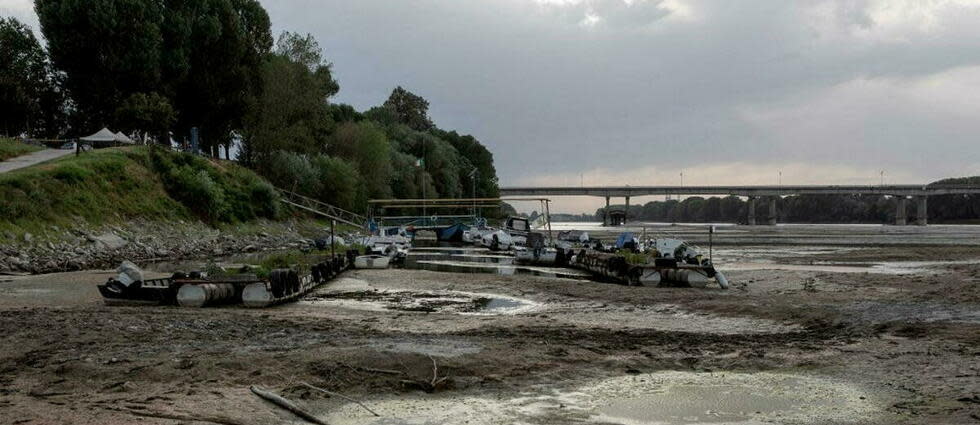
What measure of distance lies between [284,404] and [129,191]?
155 ft

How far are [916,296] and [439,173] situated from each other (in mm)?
96109

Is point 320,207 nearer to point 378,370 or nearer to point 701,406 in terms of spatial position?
point 378,370

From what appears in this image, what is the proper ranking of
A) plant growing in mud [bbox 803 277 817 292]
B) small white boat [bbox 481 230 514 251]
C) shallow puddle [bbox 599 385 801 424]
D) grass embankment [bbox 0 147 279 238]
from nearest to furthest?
shallow puddle [bbox 599 385 801 424], plant growing in mud [bbox 803 277 817 292], grass embankment [bbox 0 147 279 238], small white boat [bbox 481 230 514 251]

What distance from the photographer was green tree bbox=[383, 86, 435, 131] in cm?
15700

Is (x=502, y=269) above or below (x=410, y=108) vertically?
below

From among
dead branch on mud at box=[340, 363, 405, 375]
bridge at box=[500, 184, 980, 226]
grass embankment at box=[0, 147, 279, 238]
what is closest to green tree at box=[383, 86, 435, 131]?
bridge at box=[500, 184, 980, 226]

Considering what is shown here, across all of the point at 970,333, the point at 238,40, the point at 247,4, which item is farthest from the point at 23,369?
the point at 247,4

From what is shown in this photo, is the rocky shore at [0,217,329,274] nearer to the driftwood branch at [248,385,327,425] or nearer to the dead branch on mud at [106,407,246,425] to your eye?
the driftwood branch at [248,385,327,425]

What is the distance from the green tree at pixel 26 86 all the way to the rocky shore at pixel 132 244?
79.3 feet

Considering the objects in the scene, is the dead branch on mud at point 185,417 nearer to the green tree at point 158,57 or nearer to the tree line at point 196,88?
the tree line at point 196,88

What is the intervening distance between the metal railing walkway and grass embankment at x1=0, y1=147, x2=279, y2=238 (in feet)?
14.2

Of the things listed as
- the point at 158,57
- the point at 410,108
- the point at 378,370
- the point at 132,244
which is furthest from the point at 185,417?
the point at 410,108

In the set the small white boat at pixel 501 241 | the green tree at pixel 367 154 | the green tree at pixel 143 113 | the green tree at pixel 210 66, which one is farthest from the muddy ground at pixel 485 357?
the green tree at pixel 367 154

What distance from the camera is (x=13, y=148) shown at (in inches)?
2158
